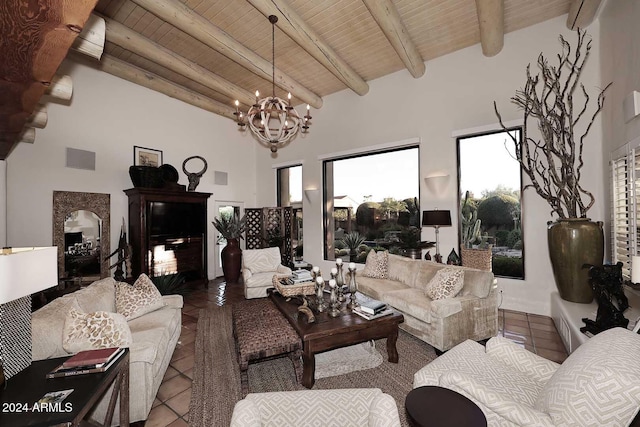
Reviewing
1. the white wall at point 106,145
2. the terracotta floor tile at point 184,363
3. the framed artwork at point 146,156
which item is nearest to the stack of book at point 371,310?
the terracotta floor tile at point 184,363

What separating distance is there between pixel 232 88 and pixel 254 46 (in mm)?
1376

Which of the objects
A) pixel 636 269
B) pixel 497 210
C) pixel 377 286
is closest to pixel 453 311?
pixel 377 286

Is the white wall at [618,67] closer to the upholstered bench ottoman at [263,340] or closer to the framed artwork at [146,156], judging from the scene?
the upholstered bench ottoman at [263,340]

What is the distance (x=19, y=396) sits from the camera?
1370 millimetres

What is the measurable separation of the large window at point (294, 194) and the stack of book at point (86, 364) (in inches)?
208

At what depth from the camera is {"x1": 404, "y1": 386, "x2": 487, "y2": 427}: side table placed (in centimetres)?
119

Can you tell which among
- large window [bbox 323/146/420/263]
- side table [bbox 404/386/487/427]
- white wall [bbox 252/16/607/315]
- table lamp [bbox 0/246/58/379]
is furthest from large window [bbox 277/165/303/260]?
side table [bbox 404/386/487/427]

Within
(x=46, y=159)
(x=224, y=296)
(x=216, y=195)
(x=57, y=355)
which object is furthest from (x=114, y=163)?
(x=57, y=355)

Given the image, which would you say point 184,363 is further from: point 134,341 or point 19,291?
point 19,291

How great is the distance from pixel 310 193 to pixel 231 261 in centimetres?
240

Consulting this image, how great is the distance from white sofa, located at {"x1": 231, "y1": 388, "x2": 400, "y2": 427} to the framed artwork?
225 inches

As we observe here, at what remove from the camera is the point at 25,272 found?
1.34m

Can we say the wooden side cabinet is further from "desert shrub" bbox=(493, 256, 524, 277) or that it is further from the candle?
the candle

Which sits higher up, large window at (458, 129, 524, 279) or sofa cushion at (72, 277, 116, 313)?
large window at (458, 129, 524, 279)
